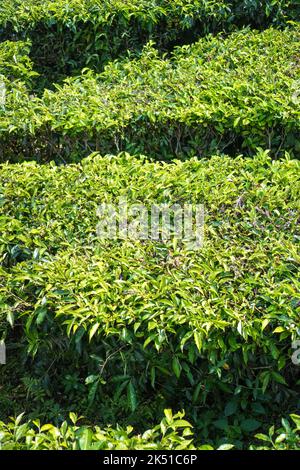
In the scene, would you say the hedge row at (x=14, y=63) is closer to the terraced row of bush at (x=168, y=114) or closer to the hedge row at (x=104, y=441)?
the terraced row of bush at (x=168, y=114)

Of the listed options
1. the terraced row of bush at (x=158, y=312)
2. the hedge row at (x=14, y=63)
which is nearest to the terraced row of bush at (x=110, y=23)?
the hedge row at (x=14, y=63)

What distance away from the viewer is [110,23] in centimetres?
629

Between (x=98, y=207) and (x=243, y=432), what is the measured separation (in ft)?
4.35

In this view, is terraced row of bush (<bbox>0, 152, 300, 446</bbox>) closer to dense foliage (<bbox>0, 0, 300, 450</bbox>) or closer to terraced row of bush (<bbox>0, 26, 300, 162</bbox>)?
dense foliage (<bbox>0, 0, 300, 450</bbox>)

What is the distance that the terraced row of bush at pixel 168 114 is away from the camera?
15.5ft

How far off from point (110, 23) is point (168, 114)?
1.91 metres

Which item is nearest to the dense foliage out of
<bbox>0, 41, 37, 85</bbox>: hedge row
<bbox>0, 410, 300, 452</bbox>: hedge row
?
<bbox>0, 410, 300, 452</bbox>: hedge row

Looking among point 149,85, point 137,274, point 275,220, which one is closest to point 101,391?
point 137,274

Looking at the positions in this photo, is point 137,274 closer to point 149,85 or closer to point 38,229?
point 38,229

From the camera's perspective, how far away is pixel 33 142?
5051mm

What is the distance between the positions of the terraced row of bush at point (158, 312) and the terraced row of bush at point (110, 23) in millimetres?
2954

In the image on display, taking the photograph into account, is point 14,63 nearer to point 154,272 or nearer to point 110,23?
point 110,23

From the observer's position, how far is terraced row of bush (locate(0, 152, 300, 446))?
304 cm

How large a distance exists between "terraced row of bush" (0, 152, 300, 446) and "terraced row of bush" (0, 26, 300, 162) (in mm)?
989
